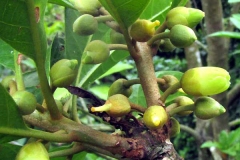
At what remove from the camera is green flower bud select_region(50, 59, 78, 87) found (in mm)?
667

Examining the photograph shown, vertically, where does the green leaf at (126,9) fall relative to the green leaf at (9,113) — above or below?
above

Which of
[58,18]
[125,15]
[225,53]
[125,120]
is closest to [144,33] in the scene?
[125,15]

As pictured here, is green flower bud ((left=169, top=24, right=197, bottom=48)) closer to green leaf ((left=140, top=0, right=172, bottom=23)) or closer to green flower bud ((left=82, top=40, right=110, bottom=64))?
green flower bud ((left=82, top=40, right=110, bottom=64))

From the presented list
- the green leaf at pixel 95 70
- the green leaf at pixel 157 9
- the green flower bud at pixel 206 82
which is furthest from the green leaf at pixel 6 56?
the green flower bud at pixel 206 82

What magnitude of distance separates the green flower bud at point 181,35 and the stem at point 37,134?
0.24m

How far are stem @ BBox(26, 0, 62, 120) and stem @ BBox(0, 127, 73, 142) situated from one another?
40 millimetres

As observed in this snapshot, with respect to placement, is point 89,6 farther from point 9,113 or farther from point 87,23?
point 9,113

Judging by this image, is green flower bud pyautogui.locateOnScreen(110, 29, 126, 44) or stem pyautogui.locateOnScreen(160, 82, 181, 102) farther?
green flower bud pyautogui.locateOnScreen(110, 29, 126, 44)

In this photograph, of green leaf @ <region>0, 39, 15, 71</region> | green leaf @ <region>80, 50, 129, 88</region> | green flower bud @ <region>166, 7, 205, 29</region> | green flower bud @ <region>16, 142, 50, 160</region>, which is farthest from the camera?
green leaf @ <region>80, 50, 129, 88</region>

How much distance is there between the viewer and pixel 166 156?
65 cm

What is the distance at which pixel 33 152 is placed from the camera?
2.00ft

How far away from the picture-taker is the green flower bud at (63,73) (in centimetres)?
67

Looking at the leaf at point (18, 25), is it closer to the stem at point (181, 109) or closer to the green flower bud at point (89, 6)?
the green flower bud at point (89, 6)

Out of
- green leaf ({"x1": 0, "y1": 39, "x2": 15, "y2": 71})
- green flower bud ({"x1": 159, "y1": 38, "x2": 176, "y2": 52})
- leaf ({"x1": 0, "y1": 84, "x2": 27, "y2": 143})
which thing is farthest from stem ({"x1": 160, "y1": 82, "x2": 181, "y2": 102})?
green leaf ({"x1": 0, "y1": 39, "x2": 15, "y2": 71})
